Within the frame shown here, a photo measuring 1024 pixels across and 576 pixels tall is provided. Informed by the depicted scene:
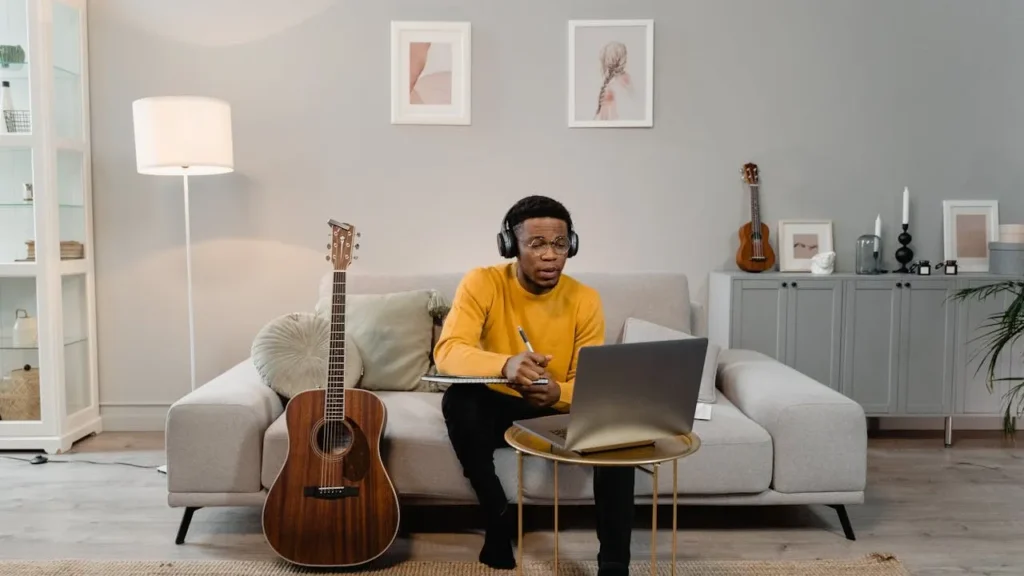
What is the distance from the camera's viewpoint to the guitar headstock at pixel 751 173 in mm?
3561

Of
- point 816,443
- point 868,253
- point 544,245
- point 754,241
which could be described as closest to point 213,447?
point 544,245

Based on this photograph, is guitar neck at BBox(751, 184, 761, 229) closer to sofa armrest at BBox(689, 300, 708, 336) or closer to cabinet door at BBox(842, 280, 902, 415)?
cabinet door at BBox(842, 280, 902, 415)

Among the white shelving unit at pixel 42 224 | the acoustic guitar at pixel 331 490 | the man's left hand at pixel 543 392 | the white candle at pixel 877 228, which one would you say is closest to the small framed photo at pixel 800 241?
the white candle at pixel 877 228

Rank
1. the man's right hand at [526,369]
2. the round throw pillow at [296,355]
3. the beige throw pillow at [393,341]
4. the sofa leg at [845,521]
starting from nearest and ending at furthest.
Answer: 1. the man's right hand at [526,369]
2. the sofa leg at [845,521]
3. the round throw pillow at [296,355]
4. the beige throw pillow at [393,341]

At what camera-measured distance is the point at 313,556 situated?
218 cm

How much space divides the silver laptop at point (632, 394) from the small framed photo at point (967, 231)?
8.11ft

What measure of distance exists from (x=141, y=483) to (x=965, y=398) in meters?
3.27

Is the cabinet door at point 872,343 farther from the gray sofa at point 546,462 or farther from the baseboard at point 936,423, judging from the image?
the gray sofa at point 546,462

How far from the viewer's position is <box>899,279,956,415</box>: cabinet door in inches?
134

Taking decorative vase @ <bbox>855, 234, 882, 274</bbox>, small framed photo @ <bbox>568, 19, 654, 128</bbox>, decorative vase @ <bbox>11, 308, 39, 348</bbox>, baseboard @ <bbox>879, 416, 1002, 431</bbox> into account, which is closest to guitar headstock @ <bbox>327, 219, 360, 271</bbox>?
small framed photo @ <bbox>568, 19, 654, 128</bbox>

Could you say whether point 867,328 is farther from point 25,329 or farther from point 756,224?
point 25,329

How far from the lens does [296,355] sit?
8.82 ft

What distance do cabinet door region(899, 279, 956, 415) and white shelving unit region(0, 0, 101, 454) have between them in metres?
3.47

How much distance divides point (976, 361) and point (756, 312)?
972 mm
